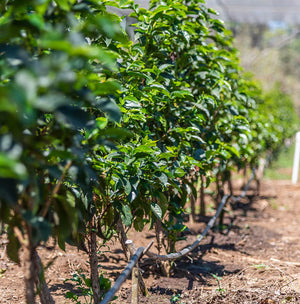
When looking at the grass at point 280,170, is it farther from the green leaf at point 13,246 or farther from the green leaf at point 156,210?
the green leaf at point 13,246

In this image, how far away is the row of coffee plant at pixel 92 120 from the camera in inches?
38.2

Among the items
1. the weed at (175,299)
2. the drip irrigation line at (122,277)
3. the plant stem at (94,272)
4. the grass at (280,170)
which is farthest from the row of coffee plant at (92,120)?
the grass at (280,170)

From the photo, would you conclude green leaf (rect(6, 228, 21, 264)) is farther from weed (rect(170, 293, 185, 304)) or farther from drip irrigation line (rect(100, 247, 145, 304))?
weed (rect(170, 293, 185, 304))

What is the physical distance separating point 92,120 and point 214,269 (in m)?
2.44

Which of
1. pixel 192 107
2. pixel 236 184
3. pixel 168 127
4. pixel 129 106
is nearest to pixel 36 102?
pixel 129 106

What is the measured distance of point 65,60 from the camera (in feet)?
3.01

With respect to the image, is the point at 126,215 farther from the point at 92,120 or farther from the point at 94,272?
the point at 92,120

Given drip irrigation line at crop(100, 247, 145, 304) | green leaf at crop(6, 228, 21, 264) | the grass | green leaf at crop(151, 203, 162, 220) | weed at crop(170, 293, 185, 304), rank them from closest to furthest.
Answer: green leaf at crop(6, 228, 21, 264) < drip irrigation line at crop(100, 247, 145, 304) < green leaf at crop(151, 203, 162, 220) < weed at crop(170, 293, 185, 304) < the grass

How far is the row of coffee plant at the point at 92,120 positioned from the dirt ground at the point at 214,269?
1.36 ft

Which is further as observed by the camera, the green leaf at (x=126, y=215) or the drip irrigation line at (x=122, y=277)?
the green leaf at (x=126, y=215)

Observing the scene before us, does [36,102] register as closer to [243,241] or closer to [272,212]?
[243,241]

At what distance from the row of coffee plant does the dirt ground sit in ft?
1.36

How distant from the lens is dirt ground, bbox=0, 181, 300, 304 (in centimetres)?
253

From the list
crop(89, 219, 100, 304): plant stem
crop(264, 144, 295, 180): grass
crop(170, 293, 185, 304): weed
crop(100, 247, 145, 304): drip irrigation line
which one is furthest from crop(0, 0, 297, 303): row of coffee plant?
crop(264, 144, 295, 180): grass
